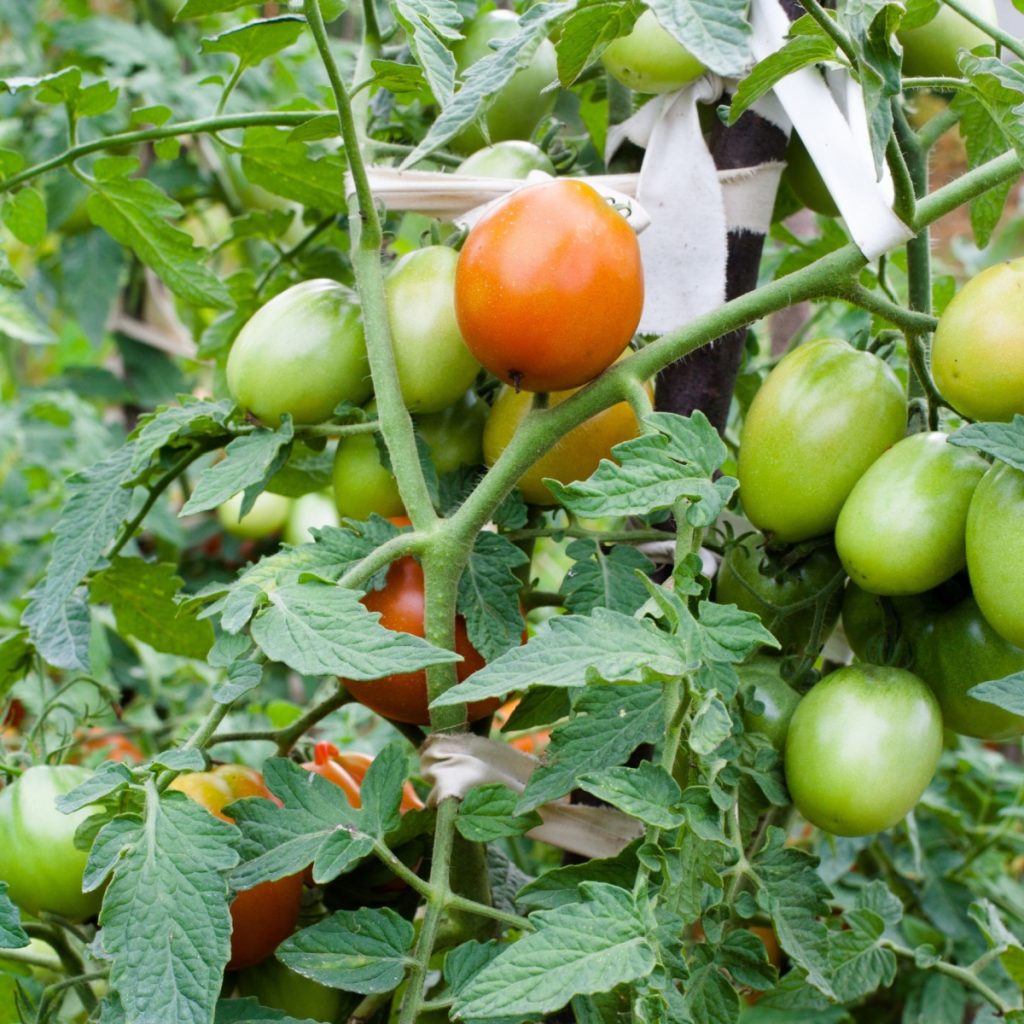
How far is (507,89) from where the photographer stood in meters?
0.81

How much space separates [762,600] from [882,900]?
248 millimetres

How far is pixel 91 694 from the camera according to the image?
43.7 inches

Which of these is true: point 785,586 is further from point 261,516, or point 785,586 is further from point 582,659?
point 261,516

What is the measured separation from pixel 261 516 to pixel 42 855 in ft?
3.16

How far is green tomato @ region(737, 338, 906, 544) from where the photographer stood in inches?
24.5

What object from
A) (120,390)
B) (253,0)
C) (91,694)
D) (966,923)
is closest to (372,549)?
(253,0)

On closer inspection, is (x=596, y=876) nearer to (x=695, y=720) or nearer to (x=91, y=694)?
(x=695, y=720)

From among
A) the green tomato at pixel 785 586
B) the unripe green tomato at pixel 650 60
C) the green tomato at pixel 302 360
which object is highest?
the unripe green tomato at pixel 650 60

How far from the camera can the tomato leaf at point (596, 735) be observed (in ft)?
1.72

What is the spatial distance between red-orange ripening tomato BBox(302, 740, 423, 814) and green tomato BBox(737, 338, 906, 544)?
0.95ft

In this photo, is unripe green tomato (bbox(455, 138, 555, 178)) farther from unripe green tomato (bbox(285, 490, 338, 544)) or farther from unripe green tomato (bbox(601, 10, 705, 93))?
unripe green tomato (bbox(285, 490, 338, 544))

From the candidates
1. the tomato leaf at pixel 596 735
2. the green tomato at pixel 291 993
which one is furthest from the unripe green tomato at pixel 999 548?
the green tomato at pixel 291 993

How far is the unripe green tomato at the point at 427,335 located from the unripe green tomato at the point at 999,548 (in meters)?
0.29

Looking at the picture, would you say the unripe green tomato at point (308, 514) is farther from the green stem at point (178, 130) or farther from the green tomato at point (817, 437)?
the green tomato at point (817, 437)
